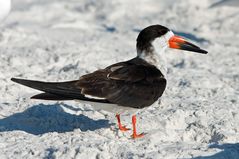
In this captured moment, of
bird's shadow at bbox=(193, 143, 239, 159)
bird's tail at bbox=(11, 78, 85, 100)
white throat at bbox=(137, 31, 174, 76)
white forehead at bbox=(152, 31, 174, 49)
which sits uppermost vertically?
white forehead at bbox=(152, 31, 174, 49)

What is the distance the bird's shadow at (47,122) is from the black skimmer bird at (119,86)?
0.25m

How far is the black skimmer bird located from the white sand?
23 cm

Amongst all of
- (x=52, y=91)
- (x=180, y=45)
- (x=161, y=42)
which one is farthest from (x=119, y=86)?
(x=180, y=45)

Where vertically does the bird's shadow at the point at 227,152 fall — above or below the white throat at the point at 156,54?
below

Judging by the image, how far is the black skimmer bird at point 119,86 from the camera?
4.41m

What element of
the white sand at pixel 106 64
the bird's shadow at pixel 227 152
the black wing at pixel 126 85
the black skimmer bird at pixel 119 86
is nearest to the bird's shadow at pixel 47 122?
the white sand at pixel 106 64

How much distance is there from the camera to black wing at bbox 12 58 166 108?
4.40 meters

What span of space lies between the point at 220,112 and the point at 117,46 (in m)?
2.47

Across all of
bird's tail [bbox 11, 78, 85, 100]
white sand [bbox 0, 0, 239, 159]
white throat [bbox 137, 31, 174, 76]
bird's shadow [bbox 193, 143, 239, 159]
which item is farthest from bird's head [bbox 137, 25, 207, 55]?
bird's shadow [bbox 193, 143, 239, 159]

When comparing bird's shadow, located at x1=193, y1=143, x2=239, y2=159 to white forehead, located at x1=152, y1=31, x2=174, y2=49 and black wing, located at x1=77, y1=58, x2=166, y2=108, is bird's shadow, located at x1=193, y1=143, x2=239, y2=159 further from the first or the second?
white forehead, located at x1=152, y1=31, x2=174, y2=49

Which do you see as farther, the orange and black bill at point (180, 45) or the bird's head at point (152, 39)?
the orange and black bill at point (180, 45)

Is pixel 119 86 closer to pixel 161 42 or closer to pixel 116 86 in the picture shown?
pixel 116 86

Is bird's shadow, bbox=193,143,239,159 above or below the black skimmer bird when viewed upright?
below

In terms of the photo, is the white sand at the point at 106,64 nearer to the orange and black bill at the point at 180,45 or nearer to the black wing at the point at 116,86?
the black wing at the point at 116,86
